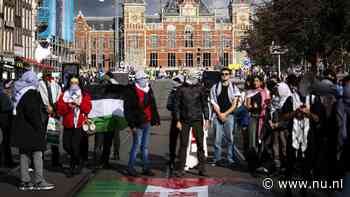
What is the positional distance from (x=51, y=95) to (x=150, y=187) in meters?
3.44

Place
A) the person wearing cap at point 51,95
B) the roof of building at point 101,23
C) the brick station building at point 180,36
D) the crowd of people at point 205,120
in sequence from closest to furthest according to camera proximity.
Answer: the crowd of people at point 205,120 → the person wearing cap at point 51,95 → the brick station building at point 180,36 → the roof of building at point 101,23

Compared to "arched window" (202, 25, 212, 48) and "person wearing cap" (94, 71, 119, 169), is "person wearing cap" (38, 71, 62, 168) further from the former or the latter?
"arched window" (202, 25, 212, 48)

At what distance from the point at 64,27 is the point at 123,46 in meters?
46.1

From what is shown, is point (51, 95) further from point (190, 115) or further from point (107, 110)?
point (190, 115)

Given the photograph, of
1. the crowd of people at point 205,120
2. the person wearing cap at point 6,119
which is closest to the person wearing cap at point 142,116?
the crowd of people at point 205,120

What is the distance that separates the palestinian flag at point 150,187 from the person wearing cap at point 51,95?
1.85 meters

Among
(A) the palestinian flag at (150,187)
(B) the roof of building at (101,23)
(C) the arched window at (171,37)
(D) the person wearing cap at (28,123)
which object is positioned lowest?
(A) the palestinian flag at (150,187)

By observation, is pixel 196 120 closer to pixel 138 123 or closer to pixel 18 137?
pixel 138 123

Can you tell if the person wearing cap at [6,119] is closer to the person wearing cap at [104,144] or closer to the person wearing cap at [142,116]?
the person wearing cap at [104,144]

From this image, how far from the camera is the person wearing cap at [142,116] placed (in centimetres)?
1280

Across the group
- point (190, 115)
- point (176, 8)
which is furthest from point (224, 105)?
point (176, 8)

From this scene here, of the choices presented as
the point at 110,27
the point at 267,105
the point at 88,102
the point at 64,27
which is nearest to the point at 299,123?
the point at 267,105

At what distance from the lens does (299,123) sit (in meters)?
10.7

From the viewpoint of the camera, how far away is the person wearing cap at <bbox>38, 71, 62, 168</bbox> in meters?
13.3
